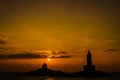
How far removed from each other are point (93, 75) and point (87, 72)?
5.04 m

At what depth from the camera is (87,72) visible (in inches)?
7697

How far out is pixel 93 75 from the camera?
7771 inches
